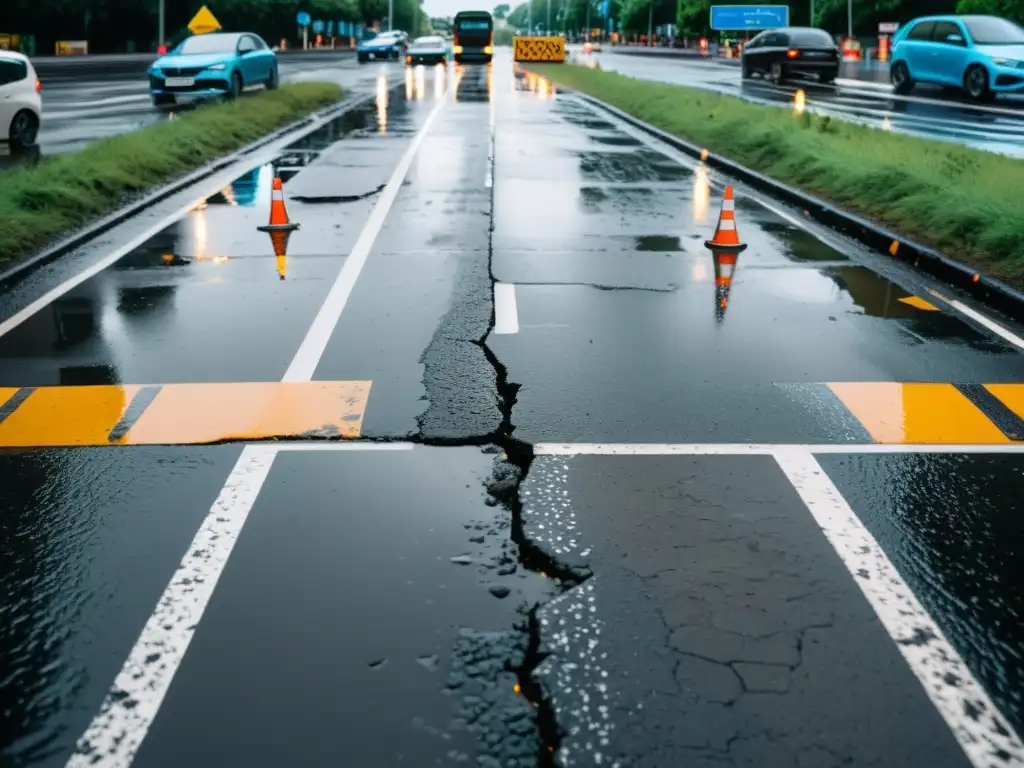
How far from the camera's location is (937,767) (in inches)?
116

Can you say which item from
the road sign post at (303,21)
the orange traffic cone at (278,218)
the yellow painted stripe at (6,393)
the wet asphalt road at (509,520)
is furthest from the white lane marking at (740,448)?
the road sign post at (303,21)

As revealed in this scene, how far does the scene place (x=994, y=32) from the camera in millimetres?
26859

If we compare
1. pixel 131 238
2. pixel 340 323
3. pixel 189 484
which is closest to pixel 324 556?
pixel 189 484

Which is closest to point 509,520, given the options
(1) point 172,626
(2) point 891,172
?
(1) point 172,626

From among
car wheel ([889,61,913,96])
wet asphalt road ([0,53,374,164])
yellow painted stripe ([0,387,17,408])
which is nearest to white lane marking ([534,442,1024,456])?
yellow painted stripe ([0,387,17,408])

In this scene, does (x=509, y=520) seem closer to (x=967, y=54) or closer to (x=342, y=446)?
(x=342, y=446)

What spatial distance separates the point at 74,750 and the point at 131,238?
9447 millimetres

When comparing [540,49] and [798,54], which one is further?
[540,49]

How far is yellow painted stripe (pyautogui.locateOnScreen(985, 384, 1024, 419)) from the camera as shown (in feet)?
20.2

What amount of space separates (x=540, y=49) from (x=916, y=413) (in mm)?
63480

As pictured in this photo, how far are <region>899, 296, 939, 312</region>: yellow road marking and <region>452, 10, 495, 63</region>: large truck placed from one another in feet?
192

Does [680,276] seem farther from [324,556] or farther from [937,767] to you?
[937,767]

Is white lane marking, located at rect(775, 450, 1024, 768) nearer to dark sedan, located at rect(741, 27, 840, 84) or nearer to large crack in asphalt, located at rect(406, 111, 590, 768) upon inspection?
large crack in asphalt, located at rect(406, 111, 590, 768)

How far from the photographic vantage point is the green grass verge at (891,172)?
10.0 m
